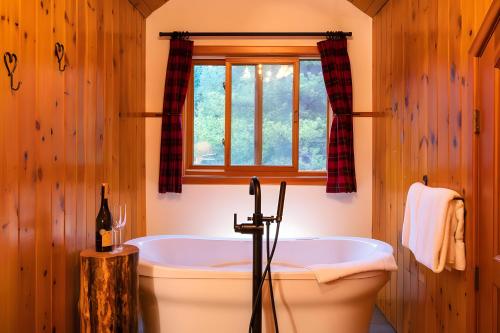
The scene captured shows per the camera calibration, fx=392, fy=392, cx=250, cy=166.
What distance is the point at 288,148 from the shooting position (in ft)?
11.2

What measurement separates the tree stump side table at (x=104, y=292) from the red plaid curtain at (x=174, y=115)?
4.72 feet

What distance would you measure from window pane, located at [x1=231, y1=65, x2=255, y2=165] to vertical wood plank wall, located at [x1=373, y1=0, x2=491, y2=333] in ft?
3.42

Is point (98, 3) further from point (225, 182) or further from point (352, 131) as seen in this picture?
point (352, 131)

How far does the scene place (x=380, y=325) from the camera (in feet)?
9.08

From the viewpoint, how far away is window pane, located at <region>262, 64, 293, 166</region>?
3.39 meters

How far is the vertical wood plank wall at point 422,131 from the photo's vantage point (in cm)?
174

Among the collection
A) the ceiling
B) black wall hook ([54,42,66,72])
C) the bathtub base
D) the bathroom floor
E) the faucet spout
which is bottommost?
the bathroom floor

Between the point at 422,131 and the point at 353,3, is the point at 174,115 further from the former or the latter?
the point at 422,131

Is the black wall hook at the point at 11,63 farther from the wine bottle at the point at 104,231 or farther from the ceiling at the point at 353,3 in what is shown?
the ceiling at the point at 353,3

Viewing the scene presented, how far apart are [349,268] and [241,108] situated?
1.83 meters

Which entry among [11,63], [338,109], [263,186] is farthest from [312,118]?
[11,63]

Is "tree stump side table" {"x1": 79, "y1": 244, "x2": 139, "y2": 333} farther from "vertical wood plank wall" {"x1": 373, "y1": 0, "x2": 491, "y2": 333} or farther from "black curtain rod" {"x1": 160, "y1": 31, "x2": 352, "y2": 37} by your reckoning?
"black curtain rod" {"x1": 160, "y1": 31, "x2": 352, "y2": 37}

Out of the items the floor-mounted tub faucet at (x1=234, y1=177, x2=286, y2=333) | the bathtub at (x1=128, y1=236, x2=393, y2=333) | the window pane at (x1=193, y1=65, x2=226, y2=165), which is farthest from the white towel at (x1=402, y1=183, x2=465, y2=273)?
the window pane at (x1=193, y1=65, x2=226, y2=165)

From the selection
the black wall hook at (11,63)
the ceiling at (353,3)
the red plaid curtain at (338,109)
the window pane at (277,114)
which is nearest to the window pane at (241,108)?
the window pane at (277,114)
